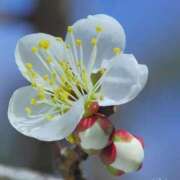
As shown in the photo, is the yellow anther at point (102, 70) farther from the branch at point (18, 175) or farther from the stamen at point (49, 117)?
the branch at point (18, 175)

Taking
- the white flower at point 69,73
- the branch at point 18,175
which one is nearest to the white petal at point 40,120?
the white flower at point 69,73

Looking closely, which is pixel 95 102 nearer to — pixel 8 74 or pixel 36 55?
pixel 36 55

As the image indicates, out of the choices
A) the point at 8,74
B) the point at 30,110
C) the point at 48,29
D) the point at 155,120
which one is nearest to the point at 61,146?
the point at 30,110

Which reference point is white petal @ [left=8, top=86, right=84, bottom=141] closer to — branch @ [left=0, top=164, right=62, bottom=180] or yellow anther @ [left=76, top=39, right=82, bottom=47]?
yellow anther @ [left=76, top=39, right=82, bottom=47]

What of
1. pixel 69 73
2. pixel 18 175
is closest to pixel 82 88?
pixel 69 73

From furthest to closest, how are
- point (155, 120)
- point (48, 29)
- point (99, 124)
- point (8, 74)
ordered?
point (8, 74), point (48, 29), point (155, 120), point (99, 124)

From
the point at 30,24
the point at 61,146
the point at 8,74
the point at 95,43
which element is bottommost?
the point at 8,74

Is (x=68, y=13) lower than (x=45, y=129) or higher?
lower
